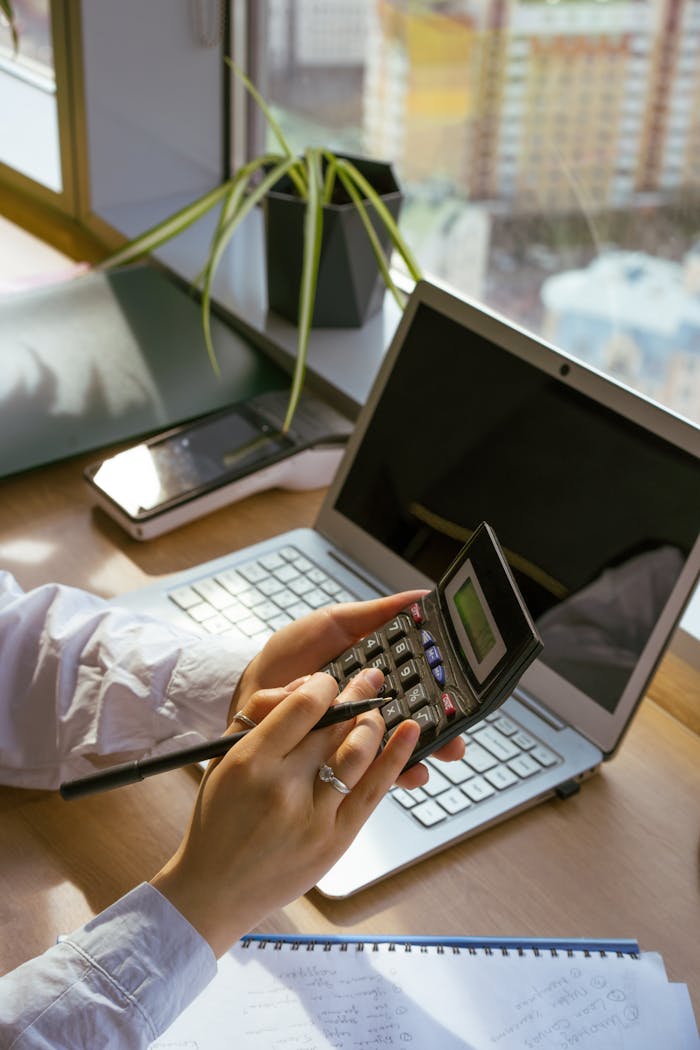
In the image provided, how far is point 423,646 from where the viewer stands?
758 millimetres

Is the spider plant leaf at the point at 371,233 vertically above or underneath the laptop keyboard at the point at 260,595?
above

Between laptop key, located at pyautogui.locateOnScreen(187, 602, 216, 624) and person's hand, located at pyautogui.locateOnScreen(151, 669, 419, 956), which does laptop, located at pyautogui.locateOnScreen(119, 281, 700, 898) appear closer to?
laptop key, located at pyautogui.locateOnScreen(187, 602, 216, 624)

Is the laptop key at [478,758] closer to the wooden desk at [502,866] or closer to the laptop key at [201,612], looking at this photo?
the wooden desk at [502,866]

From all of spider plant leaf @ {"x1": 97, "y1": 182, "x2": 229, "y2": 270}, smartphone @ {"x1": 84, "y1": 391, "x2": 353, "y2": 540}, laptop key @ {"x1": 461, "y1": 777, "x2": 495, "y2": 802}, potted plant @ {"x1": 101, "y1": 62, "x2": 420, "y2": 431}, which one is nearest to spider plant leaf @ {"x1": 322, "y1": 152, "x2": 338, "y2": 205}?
potted plant @ {"x1": 101, "y1": 62, "x2": 420, "y2": 431}

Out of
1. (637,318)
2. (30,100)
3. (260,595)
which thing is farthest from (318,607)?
(30,100)

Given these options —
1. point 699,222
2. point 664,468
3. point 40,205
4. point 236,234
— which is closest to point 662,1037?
point 664,468

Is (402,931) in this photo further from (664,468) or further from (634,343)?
(634,343)

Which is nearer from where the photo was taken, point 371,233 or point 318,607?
point 318,607

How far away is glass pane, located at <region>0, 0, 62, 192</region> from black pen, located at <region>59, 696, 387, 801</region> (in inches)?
55.6

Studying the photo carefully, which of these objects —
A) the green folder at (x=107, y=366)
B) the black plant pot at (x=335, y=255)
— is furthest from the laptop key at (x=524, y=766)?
the black plant pot at (x=335, y=255)

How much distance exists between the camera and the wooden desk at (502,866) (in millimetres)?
754

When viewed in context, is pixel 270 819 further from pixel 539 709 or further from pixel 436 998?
pixel 539 709

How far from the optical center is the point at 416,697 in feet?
2.37

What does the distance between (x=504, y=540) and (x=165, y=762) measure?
37 cm
